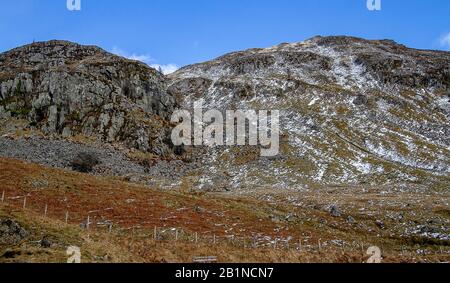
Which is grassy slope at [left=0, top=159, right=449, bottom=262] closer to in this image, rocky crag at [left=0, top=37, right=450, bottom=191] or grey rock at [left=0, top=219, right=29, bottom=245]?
grey rock at [left=0, top=219, right=29, bottom=245]

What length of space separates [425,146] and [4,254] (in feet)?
442

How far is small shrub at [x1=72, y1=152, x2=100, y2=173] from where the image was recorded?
105062 mm

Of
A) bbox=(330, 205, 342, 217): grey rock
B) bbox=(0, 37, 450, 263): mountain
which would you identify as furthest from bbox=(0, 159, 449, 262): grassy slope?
bbox=(330, 205, 342, 217): grey rock

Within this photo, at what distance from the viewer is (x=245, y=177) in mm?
112500

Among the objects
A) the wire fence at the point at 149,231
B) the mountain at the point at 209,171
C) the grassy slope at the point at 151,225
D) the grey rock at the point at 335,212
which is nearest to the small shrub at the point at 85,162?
the mountain at the point at 209,171

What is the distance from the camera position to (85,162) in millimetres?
107062

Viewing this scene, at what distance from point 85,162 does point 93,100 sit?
123 ft

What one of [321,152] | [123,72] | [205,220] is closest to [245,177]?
[321,152]

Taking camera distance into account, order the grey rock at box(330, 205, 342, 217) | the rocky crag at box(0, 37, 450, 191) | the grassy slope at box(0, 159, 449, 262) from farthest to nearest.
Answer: the rocky crag at box(0, 37, 450, 191) → the grey rock at box(330, 205, 342, 217) → the grassy slope at box(0, 159, 449, 262)

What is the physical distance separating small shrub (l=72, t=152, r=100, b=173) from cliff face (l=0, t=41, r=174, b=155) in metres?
17.2

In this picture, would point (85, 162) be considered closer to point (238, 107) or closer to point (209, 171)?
point (209, 171)

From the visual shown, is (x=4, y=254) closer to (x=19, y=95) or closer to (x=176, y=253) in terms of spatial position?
(x=176, y=253)

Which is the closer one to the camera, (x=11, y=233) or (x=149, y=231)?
(x=11, y=233)

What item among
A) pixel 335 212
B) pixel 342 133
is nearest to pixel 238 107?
pixel 342 133
